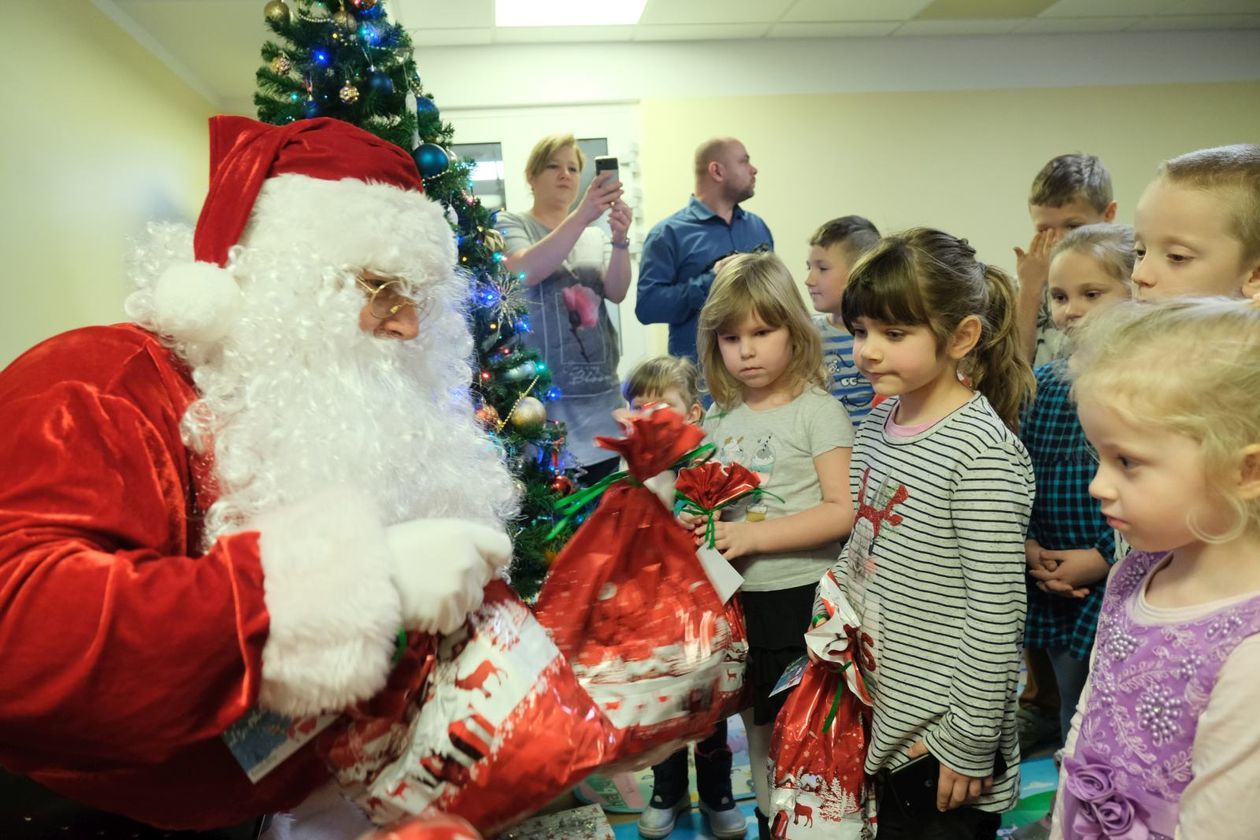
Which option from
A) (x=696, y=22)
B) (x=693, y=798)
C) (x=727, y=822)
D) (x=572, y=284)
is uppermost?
(x=696, y=22)

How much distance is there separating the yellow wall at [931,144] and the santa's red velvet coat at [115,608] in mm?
5134

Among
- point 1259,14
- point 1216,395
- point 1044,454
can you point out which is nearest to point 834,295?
point 1044,454

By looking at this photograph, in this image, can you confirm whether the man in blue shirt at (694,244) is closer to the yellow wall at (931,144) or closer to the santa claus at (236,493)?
the santa claus at (236,493)

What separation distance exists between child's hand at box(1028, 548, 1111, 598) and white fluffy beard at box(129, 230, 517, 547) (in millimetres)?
1410

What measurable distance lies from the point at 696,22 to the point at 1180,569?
5325mm

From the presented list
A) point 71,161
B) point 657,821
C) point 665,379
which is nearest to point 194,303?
point 665,379

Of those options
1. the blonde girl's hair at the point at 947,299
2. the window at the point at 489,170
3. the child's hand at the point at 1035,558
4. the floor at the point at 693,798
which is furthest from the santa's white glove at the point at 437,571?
the window at the point at 489,170

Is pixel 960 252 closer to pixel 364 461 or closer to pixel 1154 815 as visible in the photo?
pixel 1154 815

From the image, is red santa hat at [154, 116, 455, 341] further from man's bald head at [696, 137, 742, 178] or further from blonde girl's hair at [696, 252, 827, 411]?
man's bald head at [696, 137, 742, 178]

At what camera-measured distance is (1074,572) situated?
6.79 ft

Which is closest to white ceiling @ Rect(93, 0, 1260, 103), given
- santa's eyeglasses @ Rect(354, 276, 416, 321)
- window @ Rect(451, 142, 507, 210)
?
window @ Rect(451, 142, 507, 210)

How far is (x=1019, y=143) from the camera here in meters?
6.43

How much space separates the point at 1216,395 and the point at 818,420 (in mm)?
1016

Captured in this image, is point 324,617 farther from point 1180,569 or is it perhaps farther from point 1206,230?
point 1206,230
